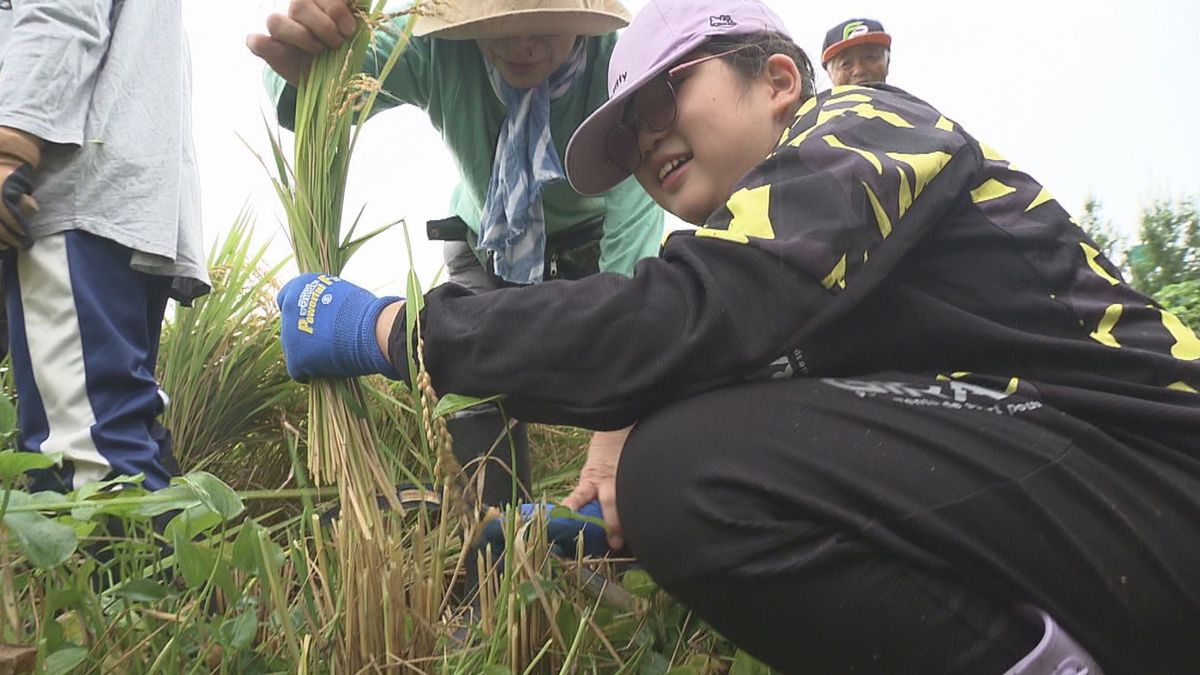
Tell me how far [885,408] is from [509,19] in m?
0.89

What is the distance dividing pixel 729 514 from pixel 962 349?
0.27 metres

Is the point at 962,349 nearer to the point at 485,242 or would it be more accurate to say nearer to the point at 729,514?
→ the point at 729,514

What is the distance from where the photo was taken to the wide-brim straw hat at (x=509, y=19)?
1.40 metres

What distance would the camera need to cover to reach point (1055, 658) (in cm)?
74

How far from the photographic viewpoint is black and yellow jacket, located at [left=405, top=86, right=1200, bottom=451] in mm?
787

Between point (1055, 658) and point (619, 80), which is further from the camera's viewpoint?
point (619, 80)

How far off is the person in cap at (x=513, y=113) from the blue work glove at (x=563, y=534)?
383 millimetres

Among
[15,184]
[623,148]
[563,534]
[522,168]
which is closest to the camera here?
[563,534]

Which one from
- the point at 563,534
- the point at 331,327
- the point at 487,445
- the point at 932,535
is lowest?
the point at 487,445

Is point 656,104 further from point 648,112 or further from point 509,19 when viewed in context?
point 509,19

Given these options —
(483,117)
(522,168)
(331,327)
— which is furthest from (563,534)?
(483,117)

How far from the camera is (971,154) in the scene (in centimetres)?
89

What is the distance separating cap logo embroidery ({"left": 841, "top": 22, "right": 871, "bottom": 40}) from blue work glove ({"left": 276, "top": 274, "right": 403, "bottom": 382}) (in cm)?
166

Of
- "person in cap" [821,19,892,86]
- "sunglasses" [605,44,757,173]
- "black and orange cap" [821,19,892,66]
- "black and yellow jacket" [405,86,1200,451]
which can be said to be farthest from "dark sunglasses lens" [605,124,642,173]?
"black and orange cap" [821,19,892,66]
